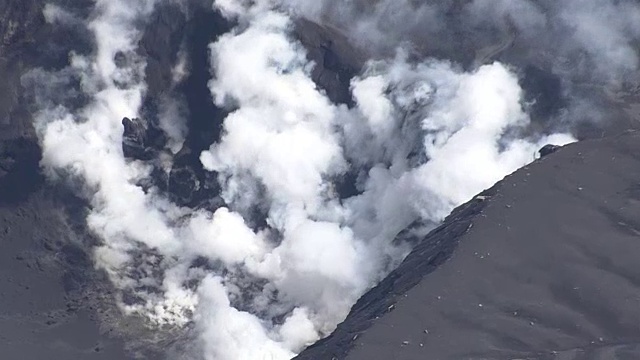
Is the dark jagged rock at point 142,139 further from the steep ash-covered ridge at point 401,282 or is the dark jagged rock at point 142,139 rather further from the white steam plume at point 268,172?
the steep ash-covered ridge at point 401,282

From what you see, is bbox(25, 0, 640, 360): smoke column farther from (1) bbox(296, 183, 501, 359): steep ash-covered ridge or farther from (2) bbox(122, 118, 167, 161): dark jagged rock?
(1) bbox(296, 183, 501, 359): steep ash-covered ridge

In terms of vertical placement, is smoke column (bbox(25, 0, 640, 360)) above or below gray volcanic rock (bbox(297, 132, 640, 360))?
above

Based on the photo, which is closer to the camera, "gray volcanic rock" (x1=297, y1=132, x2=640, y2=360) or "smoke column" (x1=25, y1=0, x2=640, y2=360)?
"gray volcanic rock" (x1=297, y1=132, x2=640, y2=360)

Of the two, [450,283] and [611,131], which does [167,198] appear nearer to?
[611,131]

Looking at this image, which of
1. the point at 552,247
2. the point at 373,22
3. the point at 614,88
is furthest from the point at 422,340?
the point at 373,22

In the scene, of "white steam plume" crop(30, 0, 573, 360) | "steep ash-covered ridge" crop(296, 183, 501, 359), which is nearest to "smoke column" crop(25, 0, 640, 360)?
"white steam plume" crop(30, 0, 573, 360)

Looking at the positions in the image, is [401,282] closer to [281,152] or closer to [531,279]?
[531,279]

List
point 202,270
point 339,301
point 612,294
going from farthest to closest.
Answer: point 202,270 < point 339,301 < point 612,294
